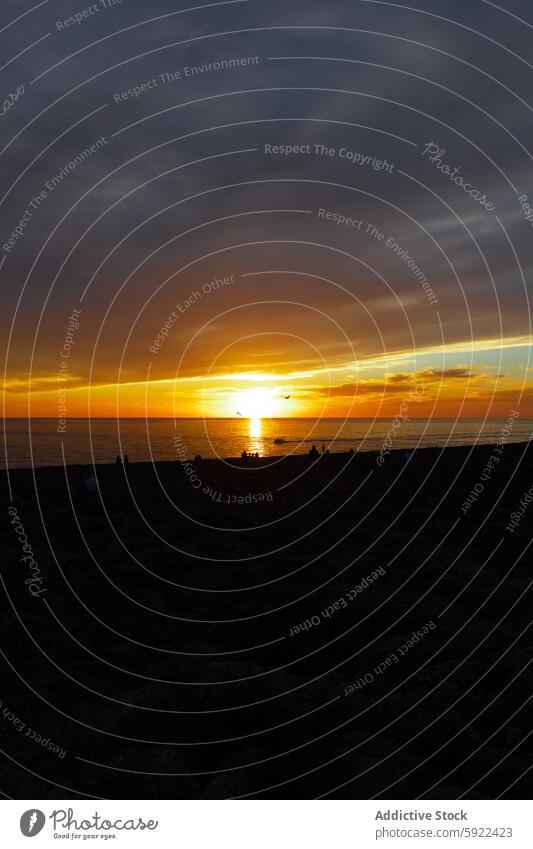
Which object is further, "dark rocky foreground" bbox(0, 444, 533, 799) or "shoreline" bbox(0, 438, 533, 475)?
"shoreline" bbox(0, 438, 533, 475)

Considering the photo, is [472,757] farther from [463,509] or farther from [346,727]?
[463,509]

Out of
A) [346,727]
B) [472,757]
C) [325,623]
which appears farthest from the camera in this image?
[325,623]

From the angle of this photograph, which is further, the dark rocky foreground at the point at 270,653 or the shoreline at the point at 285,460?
the shoreline at the point at 285,460

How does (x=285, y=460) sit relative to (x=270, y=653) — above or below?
above

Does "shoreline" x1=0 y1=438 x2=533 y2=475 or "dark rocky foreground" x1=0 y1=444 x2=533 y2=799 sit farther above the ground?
"shoreline" x1=0 y1=438 x2=533 y2=475

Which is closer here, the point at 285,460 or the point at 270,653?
the point at 270,653

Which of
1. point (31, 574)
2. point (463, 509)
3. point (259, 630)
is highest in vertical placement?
point (463, 509)

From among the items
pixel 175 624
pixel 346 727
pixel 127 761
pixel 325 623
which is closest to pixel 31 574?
pixel 175 624

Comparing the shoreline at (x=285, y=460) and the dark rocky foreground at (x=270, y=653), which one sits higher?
the shoreline at (x=285, y=460)
